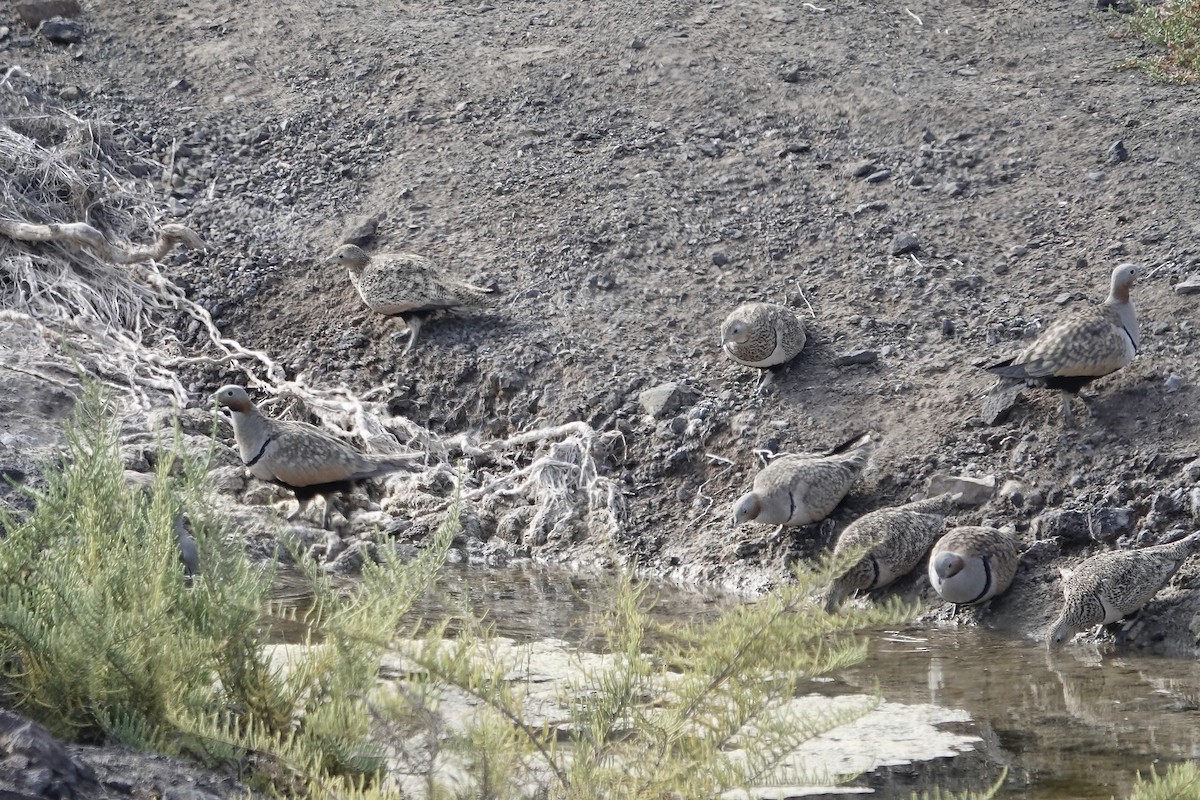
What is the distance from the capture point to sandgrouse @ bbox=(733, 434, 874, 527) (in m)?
7.15

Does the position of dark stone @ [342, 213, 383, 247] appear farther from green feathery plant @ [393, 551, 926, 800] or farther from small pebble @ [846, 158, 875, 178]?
green feathery plant @ [393, 551, 926, 800]

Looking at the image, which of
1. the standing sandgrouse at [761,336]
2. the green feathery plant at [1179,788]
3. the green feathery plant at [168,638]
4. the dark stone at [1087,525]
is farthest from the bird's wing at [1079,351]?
the green feathery plant at [1179,788]

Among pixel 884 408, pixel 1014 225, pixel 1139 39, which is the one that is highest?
pixel 1139 39

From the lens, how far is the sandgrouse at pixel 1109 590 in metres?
6.02

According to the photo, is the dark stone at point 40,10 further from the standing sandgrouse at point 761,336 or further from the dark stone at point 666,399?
the standing sandgrouse at point 761,336

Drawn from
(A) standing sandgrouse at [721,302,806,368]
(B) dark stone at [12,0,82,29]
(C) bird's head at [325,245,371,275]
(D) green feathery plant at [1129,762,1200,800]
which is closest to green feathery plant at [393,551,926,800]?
(D) green feathery plant at [1129,762,1200,800]

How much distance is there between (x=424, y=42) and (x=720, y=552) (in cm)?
692

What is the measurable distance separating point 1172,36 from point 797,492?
6.14m

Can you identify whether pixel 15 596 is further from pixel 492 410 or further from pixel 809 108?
pixel 809 108

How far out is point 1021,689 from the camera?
553 centimetres

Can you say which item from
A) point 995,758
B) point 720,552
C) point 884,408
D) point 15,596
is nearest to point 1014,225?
point 884,408

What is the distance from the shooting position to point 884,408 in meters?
7.97

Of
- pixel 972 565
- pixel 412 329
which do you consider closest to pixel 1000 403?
pixel 972 565

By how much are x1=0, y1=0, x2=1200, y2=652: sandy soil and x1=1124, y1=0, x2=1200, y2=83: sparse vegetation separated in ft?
0.51
